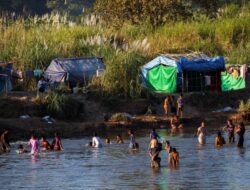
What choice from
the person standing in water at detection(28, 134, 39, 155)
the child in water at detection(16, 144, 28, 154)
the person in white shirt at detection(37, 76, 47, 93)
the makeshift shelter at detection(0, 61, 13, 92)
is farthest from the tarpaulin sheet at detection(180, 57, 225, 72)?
the person standing in water at detection(28, 134, 39, 155)

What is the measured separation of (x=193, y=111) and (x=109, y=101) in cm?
415

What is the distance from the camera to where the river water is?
28.2 m

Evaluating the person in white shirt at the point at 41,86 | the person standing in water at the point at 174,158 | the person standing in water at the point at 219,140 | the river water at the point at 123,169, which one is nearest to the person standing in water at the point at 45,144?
the river water at the point at 123,169

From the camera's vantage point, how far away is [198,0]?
67.2 m

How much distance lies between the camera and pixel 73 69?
4691cm

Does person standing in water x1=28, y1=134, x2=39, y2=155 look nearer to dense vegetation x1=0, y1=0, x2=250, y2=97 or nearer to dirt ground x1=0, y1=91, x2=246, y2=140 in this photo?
dirt ground x1=0, y1=91, x2=246, y2=140

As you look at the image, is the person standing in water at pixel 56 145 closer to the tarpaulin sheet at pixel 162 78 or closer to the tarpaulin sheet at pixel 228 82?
the tarpaulin sheet at pixel 162 78

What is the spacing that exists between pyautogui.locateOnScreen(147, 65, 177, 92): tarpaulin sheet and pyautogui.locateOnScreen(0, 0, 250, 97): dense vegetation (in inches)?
45.5

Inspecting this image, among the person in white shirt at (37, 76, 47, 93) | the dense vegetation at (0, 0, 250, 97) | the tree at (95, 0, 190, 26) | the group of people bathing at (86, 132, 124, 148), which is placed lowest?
the group of people bathing at (86, 132, 124, 148)

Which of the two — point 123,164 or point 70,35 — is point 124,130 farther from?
point 70,35

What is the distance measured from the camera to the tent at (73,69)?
152ft

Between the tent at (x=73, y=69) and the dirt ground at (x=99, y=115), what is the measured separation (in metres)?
2.48

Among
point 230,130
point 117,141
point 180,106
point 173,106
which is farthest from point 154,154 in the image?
point 173,106

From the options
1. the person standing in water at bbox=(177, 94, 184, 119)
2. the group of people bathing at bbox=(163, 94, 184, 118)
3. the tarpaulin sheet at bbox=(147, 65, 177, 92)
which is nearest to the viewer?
the person standing in water at bbox=(177, 94, 184, 119)
